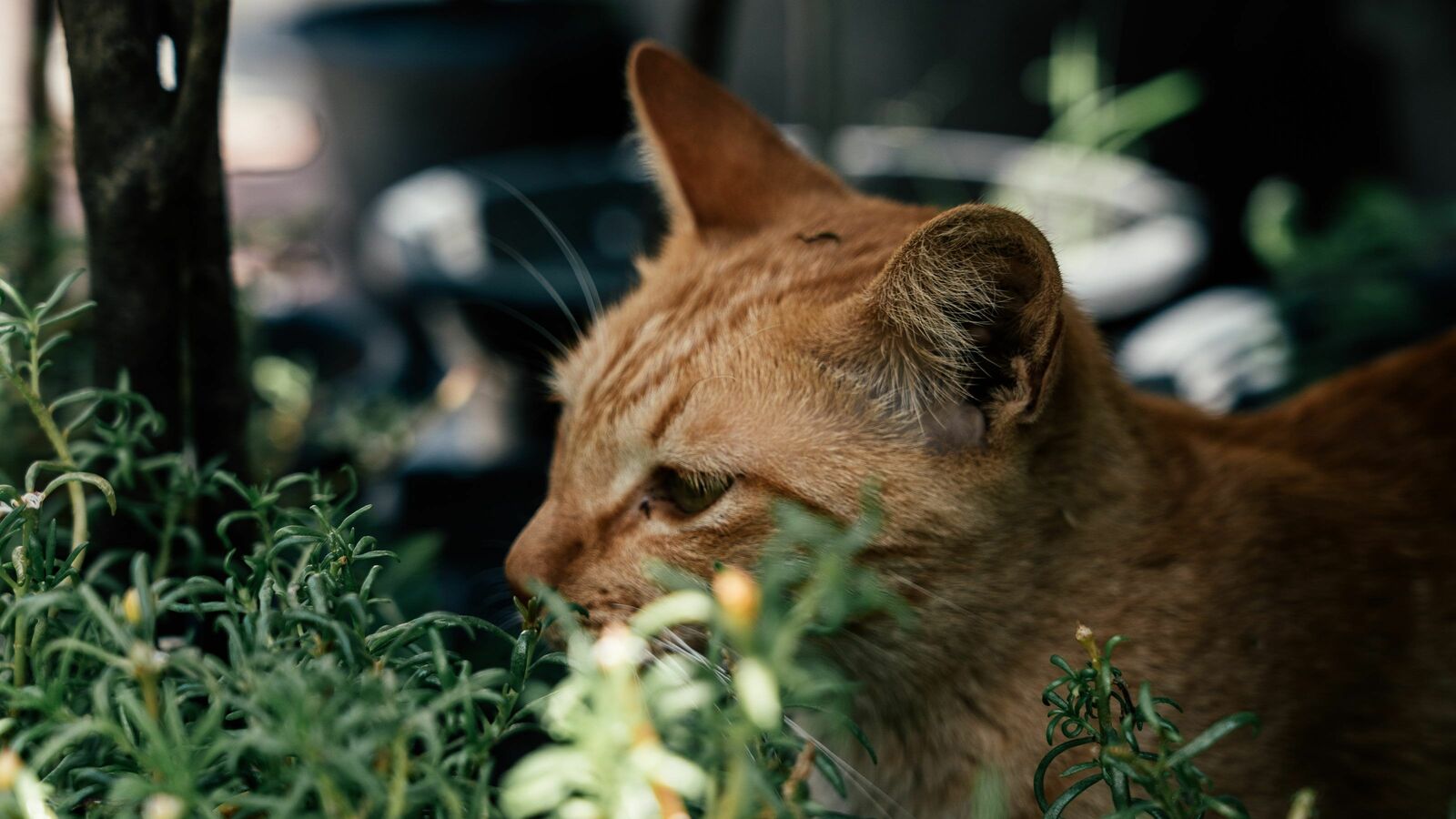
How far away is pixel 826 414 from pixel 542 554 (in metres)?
0.37

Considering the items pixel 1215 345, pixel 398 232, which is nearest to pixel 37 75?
pixel 398 232

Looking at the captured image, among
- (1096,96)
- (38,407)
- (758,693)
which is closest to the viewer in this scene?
(758,693)

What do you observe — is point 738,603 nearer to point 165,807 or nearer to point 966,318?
point 165,807

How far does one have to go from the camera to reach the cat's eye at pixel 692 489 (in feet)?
4.30

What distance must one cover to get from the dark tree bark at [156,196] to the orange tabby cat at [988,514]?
435 mm

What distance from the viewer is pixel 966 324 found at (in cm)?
124

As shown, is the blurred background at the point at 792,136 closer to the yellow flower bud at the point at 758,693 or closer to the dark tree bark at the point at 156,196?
the dark tree bark at the point at 156,196

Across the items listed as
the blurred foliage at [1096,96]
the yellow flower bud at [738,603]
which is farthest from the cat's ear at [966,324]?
the blurred foliage at [1096,96]

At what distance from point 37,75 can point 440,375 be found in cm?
117

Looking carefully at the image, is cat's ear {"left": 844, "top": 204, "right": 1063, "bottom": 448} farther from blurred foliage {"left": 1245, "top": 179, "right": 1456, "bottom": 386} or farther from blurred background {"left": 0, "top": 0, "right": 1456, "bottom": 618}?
blurred foliage {"left": 1245, "top": 179, "right": 1456, "bottom": 386}

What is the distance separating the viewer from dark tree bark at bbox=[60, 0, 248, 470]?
3.67 ft

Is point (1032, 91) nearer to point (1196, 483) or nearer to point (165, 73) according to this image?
point (1196, 483)

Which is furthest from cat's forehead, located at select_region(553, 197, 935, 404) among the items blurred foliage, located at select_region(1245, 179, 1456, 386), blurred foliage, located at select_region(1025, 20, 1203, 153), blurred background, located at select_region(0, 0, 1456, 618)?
blurred foliage, located at select_region(1025, 20, 1203, 153)

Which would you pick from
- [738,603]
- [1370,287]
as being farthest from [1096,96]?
[738,603]
